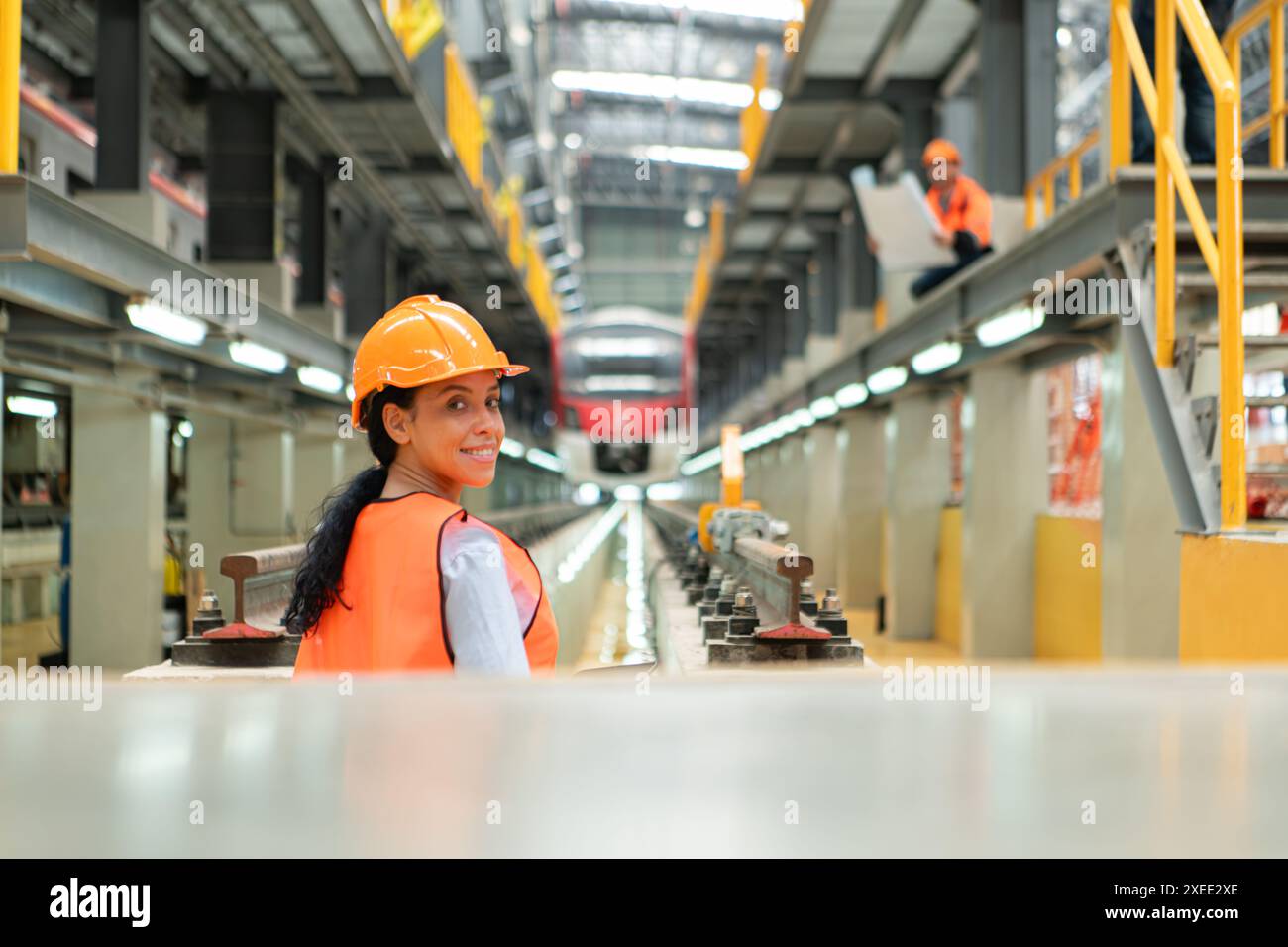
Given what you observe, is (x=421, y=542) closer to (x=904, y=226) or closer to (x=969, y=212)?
(x=969, y=212)

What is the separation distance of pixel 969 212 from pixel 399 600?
623 centimetres

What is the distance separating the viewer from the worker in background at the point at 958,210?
6777 mm

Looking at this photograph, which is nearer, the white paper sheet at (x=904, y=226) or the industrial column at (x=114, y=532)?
the white paper sheet at (x=904, y=226)

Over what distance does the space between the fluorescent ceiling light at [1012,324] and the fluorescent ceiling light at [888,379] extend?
247 cm

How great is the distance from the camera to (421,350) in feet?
5.05

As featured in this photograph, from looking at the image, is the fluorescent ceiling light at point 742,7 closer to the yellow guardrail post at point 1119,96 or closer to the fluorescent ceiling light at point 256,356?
the fluorescent ceiling light at point 256,356

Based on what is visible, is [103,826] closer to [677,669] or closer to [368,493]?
[368,493]

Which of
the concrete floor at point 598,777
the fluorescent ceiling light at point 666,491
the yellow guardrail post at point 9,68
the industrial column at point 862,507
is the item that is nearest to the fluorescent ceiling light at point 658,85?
the fluorescent ceiling light at point 666,491

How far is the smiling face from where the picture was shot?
1578mm

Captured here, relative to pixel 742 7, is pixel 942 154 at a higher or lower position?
lower

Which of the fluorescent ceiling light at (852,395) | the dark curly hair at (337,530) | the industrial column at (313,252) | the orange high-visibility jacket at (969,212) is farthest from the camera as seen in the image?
the fluorescent ceiling light at (852,395)

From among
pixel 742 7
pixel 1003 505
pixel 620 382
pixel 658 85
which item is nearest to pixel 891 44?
pixel 1003 505
